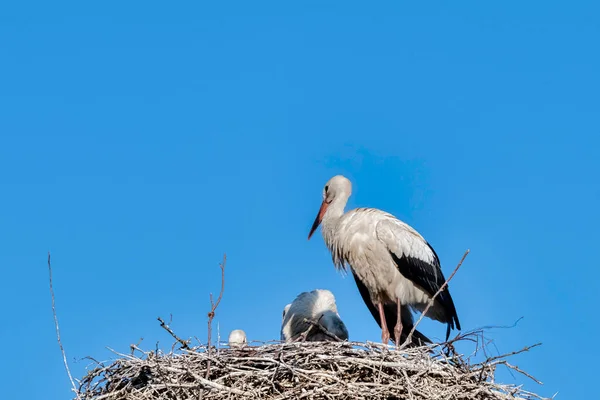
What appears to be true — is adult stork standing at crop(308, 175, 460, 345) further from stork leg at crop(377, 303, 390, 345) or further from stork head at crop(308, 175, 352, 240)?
stork head at crop(308, 175, 352, 240)

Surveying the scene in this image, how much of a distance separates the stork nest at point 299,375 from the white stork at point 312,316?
1494mm

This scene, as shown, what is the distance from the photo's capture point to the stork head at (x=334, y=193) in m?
7.53

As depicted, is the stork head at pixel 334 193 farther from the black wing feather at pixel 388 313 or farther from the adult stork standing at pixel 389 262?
the black wing feather at pixel 388 313

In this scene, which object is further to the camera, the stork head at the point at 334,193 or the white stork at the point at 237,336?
the stork head at the point at 334,193

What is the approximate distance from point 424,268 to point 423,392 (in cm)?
211

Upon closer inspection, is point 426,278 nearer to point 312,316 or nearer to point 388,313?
point 388,313

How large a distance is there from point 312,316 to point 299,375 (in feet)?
6.38

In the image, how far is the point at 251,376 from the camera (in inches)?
206

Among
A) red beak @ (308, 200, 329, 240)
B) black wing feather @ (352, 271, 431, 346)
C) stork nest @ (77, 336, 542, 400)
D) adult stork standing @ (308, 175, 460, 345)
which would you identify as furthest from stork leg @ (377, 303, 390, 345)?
stork nest @ (77, 336, 542, 400)

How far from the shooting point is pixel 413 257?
23.5ft

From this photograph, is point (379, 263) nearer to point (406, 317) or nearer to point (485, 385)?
point (406, 317)

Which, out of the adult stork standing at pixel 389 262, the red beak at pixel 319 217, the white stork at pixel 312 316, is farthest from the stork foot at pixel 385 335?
the red beak at pixel 319 217

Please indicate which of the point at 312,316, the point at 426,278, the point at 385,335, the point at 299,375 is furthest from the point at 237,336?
the point at 299,375

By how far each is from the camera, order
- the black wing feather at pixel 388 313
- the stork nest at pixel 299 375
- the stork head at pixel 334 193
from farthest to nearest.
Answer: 1. the stork head at pixel 334 193
2. the black wing feather at pixel 388 313
3. the stork nest at pixel 299 375
